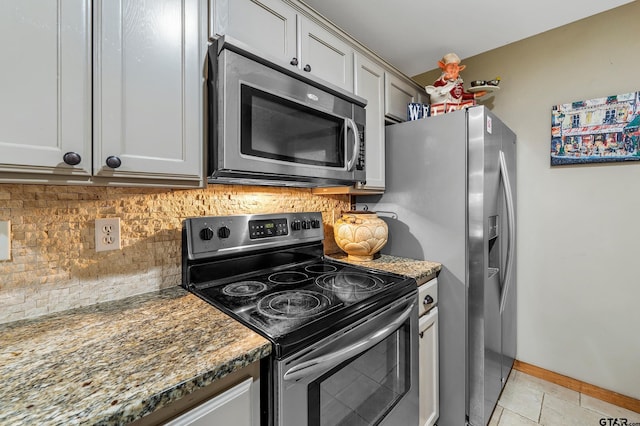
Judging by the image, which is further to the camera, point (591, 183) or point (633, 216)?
point (591, 183)

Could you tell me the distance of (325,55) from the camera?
1463 millimetres

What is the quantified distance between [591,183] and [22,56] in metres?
2.77

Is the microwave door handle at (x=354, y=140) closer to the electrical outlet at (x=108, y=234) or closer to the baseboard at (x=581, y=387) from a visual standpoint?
the electrical outlet at (x=108, y=234)

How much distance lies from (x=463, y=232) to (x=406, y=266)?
36 centimetres

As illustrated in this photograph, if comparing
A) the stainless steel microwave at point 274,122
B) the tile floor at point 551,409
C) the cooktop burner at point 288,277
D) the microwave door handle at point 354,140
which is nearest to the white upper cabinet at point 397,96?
the stainless steel microwave at point 274,122

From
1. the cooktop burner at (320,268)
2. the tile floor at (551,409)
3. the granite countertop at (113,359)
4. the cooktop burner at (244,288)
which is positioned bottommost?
the tile floor at (551,409)

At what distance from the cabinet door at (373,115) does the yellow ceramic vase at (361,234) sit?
0.67 feet

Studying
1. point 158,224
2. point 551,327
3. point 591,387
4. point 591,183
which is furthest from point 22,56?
point 591,387

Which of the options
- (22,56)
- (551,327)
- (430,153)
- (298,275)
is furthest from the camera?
(551,327)

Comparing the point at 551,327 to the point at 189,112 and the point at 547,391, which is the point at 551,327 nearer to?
the point at 547,391

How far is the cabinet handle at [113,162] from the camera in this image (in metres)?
0.81

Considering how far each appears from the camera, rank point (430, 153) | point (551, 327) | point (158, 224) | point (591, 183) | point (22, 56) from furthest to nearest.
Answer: point (551, 327) → point (591, 183) → point (430, 153) → point (158, 224) → point (22, 56)

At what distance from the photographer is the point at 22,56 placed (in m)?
0.69

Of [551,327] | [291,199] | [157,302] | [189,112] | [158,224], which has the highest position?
[189,112]
